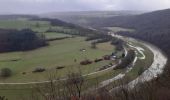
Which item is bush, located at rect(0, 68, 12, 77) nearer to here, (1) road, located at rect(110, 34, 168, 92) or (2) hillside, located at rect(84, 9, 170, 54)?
(1) road, located at rect(110, 34, 168, 92)

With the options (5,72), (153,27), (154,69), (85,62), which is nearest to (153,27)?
(153,27)

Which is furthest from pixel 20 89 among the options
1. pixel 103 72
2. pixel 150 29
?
pixel 150 29

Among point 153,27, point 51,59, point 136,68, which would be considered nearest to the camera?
point 136,68

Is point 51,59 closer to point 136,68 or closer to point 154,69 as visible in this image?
point 136,68

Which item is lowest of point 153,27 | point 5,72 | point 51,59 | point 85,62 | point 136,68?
point 153,27

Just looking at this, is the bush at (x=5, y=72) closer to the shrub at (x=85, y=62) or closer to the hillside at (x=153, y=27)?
the shrub at (x=85, y=62)

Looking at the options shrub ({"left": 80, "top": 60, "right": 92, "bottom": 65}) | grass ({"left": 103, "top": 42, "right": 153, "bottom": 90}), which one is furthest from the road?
shrub ({"left": 80, "top": 60, "right": 92, "bottom": 65})

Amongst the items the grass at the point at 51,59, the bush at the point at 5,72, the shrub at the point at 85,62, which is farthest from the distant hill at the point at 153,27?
the bush at the point at 5,72

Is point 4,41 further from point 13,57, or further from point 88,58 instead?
point 88,58

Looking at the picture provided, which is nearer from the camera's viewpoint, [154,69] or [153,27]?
[154,69]

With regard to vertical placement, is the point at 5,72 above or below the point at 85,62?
below

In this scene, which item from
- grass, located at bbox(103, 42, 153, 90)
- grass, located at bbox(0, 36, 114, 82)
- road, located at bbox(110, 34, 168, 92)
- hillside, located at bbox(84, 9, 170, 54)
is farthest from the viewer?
hillside, located at bbox(84, 9, 170, 54)
